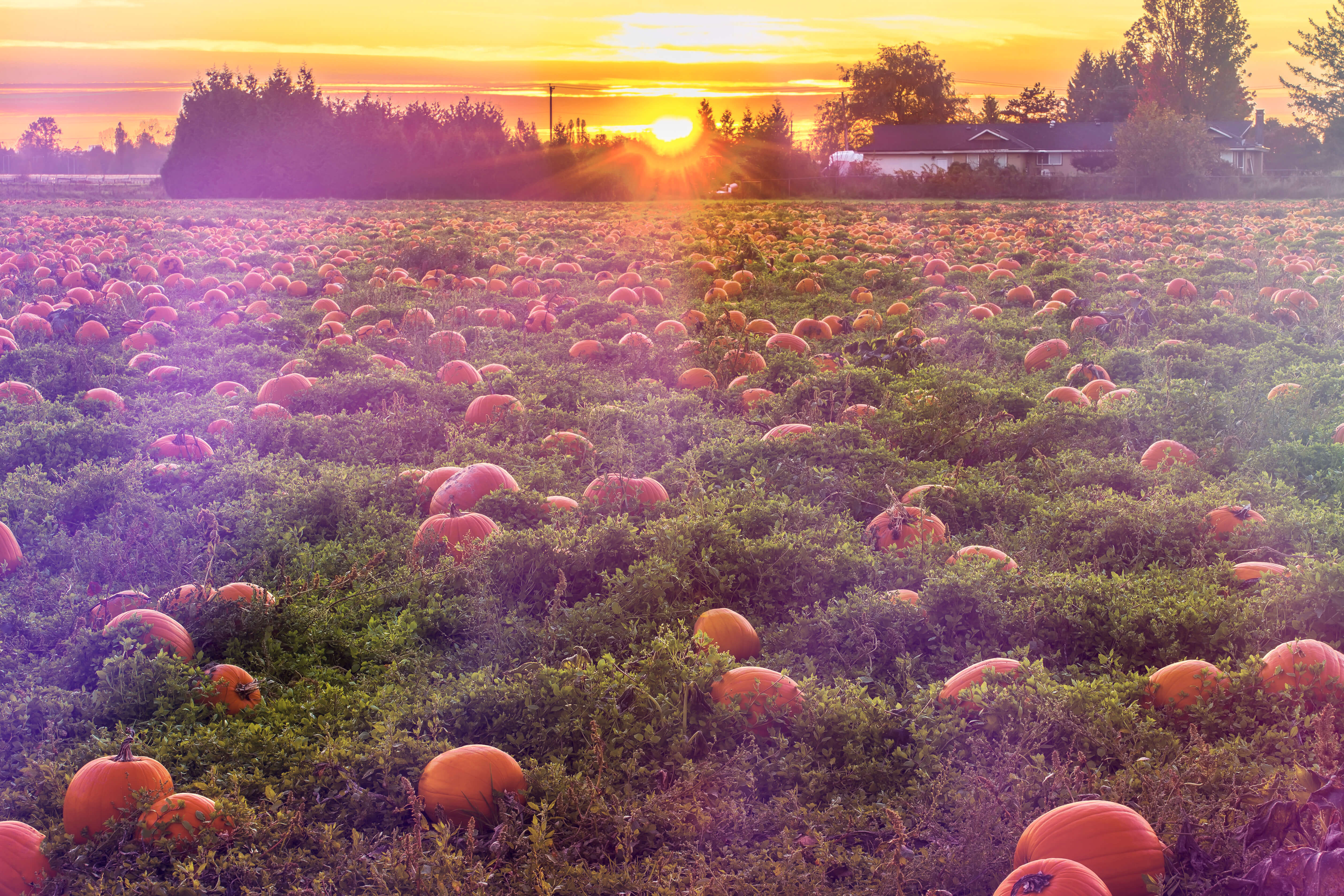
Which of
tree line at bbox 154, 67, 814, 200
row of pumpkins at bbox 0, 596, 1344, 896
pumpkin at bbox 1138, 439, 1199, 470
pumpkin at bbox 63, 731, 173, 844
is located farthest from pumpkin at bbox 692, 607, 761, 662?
tree line at bbox 154, 67, 814, 200

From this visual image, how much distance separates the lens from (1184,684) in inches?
146

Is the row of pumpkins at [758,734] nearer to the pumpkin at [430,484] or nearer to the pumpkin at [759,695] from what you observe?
the pumpkin at [759,695]

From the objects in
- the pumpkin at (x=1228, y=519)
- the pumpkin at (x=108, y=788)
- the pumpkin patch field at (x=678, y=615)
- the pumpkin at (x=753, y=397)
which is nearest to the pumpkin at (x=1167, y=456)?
the pumpkin patch field at (x=678, y=615)

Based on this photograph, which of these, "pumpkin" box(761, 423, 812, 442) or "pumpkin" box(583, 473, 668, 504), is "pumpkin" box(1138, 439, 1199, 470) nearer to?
"pumpkin" box(761, 423, 812, 442)

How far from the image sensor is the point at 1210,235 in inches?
846

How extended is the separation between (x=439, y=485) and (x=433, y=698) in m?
2.61

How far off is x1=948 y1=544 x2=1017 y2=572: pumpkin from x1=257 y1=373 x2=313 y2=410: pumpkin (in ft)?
18.9

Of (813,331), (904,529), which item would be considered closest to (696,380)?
(813,331)

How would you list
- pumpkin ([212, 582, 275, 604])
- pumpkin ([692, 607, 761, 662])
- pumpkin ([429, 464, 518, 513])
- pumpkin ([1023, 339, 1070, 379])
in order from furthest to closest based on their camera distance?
1. pumpkin ([1023, 339, 1070, 379])
2. pumpkin ([429, 464, 518, 513])
3. pumpkin ([212, 582, 275, 604])
4. pumpkin ([692, 607, 761, 662])

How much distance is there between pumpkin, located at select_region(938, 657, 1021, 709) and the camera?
11.9 feet

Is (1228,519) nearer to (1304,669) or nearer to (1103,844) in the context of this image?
(1304,669)

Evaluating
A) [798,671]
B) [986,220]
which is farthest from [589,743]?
[986,220]

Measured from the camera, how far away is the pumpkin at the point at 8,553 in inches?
203

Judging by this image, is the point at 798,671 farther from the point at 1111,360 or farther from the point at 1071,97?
the point at 1071,97
